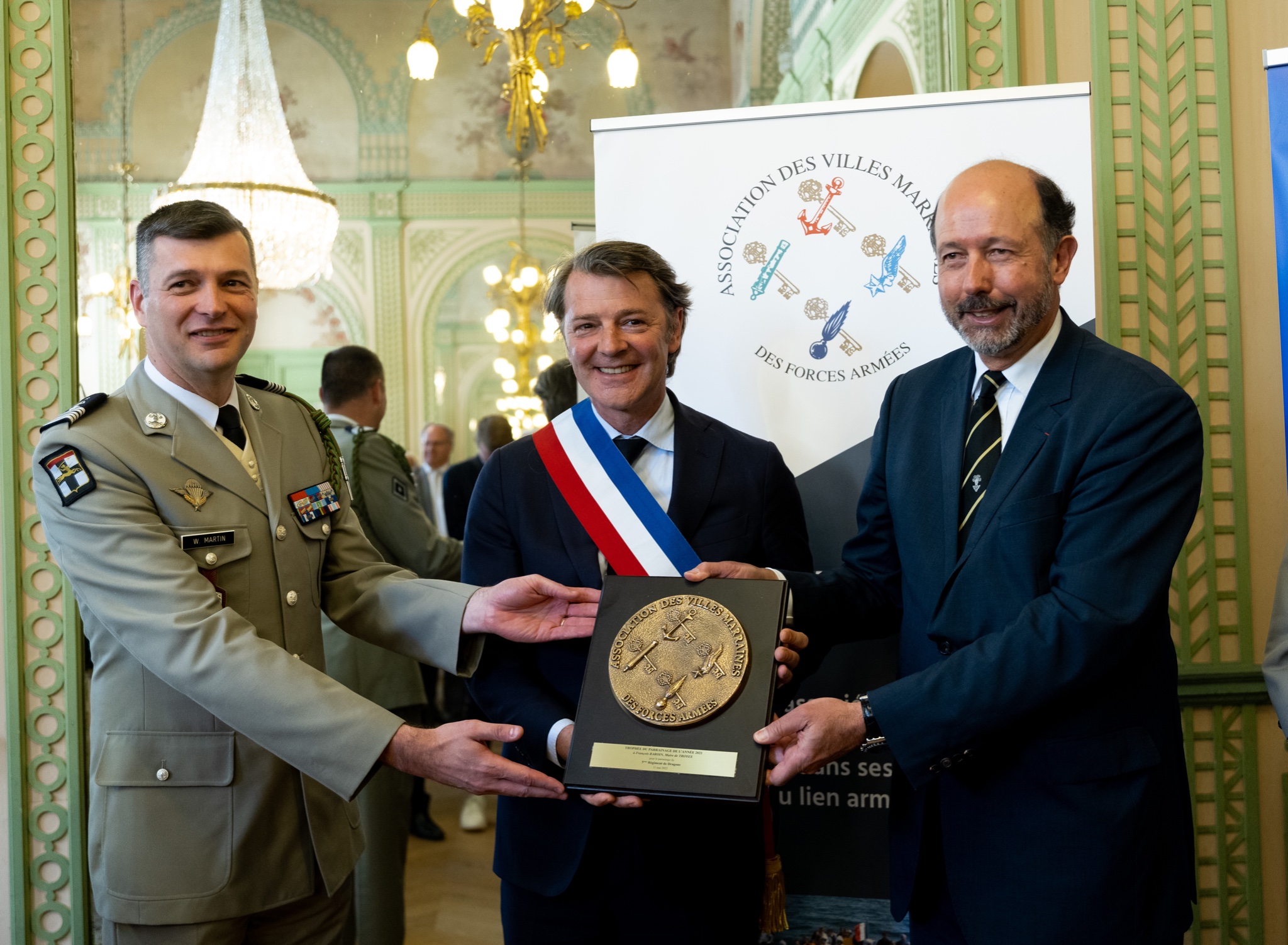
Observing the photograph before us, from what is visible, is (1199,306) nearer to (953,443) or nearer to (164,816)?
(953,443)

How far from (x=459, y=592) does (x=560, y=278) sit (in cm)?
57

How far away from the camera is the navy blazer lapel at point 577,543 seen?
171 centimetres

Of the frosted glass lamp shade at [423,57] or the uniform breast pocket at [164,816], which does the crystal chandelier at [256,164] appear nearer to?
the frosted glass lamp shade at [423,57]

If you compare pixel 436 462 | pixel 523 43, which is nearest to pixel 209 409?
pixel 523 43

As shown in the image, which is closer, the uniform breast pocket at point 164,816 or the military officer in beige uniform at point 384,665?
the uniform breast pocket at point 164,816

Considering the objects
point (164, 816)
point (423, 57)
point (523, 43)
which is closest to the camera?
point (164, 816)

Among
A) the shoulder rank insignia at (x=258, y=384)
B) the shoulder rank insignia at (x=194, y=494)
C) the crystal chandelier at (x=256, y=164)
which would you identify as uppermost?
the crystal chandelier at (x=256, y=164)

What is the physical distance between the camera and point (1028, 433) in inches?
58.6

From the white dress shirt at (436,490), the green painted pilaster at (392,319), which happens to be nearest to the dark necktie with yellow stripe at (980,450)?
the white dress shirt at (436,490)

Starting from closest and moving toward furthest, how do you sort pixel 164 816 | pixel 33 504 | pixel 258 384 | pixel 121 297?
1. pixel 164 816
2. pixel 258 384
3. pixel 33 504
4. pixel 121 297

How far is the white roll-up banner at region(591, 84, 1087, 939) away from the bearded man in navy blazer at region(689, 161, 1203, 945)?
1.91ft

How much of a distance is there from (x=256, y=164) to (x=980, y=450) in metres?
3.91

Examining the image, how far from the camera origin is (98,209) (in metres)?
2.74

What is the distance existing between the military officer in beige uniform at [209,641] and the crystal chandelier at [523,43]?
8.20ft
